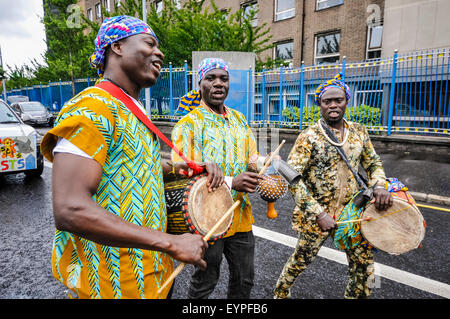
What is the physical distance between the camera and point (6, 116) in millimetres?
6457

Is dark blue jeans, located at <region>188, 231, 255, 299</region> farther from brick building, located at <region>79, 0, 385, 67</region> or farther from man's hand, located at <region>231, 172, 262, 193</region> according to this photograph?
brick building, located at <region>79, 0, 385, 67</region>

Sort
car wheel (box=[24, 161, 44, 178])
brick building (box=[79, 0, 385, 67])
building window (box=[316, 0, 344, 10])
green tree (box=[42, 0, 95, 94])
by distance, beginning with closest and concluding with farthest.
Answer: car wheel (box=[24, 161, 44, 178]) < brick building (box=[79, 0, 385, 67]) < building window (box=[316, 0, 344, 10]) < green tree (box=[42, 0, 95, 94])

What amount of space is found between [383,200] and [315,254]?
0.69 metres

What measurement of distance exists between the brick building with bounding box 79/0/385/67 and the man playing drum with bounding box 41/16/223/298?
15.2 metres

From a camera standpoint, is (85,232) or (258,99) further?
(258,99)

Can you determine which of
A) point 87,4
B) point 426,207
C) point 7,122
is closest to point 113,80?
point 426,207

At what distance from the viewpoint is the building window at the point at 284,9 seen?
16828 mm

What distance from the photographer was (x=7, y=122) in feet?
20.7

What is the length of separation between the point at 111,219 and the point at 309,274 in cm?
252

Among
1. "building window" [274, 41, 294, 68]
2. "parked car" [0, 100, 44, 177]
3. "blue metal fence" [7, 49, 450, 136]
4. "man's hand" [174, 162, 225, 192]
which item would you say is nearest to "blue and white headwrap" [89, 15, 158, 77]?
"man's hand" [174, 162, 225, 192]

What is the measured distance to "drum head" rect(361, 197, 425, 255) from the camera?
2.11 metres

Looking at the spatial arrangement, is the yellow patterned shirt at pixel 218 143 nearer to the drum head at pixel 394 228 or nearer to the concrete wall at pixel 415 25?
the drum head at pixel 394 228

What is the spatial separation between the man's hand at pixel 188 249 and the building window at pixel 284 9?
18298 mm
